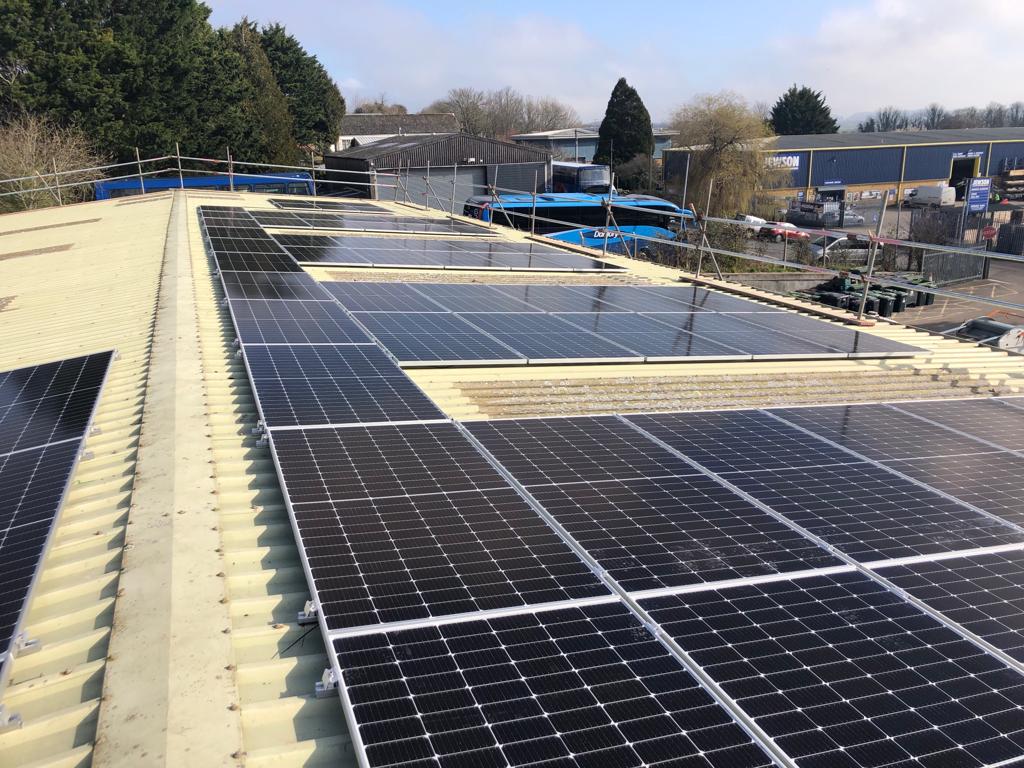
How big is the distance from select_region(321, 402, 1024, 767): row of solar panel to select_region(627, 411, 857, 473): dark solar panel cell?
86 cm

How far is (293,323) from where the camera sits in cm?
1055

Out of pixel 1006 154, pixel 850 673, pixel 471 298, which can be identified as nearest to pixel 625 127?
pixel 1006 154

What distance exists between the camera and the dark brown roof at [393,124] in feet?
296

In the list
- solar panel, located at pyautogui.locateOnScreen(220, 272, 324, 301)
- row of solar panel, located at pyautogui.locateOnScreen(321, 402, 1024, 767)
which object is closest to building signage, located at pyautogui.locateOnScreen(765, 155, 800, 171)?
solar panel, located at pyautogui.locateOnScreen(220, 272, 324, 301)

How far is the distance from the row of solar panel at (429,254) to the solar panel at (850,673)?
1274 centimetres

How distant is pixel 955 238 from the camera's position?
157 feet

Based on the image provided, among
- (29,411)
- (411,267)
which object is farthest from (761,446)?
(411,267)

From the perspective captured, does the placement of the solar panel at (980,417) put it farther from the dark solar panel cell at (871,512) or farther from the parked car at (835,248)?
the parked car at (835,248)

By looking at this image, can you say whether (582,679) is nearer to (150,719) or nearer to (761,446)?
(150,719)

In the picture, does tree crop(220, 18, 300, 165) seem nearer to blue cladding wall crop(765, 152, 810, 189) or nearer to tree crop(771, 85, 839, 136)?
blue cladding wall crop(765, 152, 810, 189)

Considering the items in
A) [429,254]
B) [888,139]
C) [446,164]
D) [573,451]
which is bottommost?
[573,451]

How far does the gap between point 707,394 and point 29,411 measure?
7601 mm

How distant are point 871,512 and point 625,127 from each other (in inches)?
3087

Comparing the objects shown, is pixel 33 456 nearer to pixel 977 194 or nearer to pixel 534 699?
pixel 534 699
